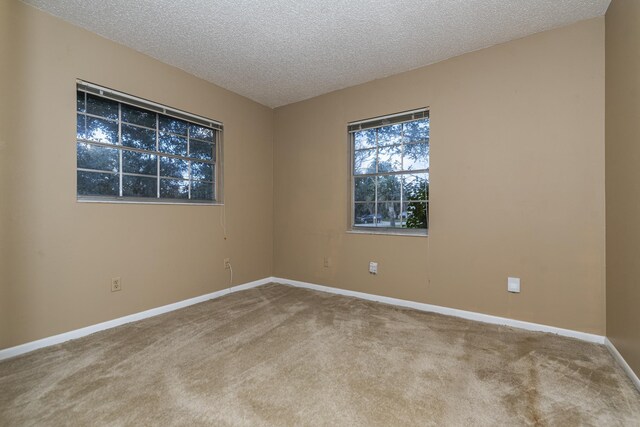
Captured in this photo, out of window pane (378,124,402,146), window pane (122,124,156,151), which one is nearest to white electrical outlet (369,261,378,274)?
window pane (378,124,402,146)

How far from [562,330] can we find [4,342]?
4.25m

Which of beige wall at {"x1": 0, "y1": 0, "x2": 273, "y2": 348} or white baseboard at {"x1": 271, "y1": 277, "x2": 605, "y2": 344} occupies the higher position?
beige wall at {"x1": 0, "y1": 0, "x2": 273, "y2": 348}

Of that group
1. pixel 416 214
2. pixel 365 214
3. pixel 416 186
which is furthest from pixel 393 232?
pixel 416 186

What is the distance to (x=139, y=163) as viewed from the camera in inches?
118

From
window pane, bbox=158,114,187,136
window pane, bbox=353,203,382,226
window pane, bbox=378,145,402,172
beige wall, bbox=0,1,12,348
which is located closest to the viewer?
beige wall, bbox=0,1,12,348

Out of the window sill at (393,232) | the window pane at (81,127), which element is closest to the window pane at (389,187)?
the window sill at (393,232)

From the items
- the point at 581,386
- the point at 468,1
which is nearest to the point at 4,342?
the point at 581,386

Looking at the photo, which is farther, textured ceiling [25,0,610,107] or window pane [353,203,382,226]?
window pane [353,203,382,226]

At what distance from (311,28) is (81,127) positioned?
7.01 ft

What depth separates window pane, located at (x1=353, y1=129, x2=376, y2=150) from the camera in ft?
12.0

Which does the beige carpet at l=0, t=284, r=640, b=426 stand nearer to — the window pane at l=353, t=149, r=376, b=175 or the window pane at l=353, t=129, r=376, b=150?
the window pane at l=353, t=149, r=376, b=175

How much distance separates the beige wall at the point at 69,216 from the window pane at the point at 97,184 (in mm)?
105

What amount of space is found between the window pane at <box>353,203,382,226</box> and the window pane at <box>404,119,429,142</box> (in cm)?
88

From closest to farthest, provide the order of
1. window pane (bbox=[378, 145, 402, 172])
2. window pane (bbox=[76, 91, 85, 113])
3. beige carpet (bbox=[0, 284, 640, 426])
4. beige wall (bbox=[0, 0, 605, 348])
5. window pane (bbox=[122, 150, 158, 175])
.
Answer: beige carpet (bbox=[0, 284, 640, 426])
beige wall (bbox=[0, 0, 605, 348])
window pane (bbox=[76, 91, 85, 113])
window pane (bbox=[122, 150, 158, 175])
window pane (bbox=[378, 145, 402, 172])
